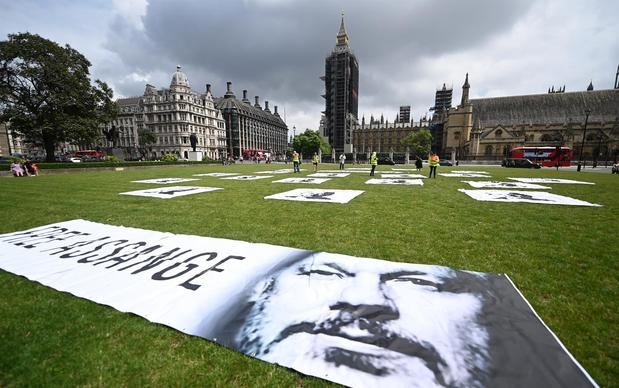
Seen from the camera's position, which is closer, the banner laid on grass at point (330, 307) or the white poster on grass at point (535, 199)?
the banner laid on grass at point (330, 307)

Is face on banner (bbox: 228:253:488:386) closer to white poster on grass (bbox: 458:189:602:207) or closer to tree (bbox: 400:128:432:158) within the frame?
white poster on grass (bbox: 458:189:602:207)

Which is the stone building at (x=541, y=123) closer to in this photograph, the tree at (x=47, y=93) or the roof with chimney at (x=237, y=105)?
the tree at (x=47, y=93)

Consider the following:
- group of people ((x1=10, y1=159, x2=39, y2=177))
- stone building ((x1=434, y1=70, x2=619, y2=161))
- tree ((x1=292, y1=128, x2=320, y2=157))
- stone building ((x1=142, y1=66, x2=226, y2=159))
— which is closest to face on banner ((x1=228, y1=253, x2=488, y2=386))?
group of people ((x1=10, y1=159, x2=39, y2=177))

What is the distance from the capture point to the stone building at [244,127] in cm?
9788

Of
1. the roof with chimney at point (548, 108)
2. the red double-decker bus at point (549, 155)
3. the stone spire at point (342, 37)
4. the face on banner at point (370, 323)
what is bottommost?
the face on banner at point (370, 323)

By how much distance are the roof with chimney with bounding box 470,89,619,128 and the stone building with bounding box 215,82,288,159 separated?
220 feet

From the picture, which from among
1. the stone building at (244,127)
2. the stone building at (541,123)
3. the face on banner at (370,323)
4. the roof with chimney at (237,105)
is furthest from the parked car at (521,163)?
the roof with chimney at (237,105)

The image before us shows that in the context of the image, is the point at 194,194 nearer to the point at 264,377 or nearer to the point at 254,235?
the point at 254,235

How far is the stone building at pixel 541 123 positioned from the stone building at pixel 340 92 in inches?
1505

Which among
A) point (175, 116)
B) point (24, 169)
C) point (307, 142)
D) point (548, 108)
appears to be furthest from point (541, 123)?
point (175, 116)

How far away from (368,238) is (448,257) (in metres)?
1.42

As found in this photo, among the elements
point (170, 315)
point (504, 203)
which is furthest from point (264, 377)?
point (504, 203)

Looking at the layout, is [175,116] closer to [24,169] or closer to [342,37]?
[24,169]

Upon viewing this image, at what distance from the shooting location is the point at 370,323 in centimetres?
252
